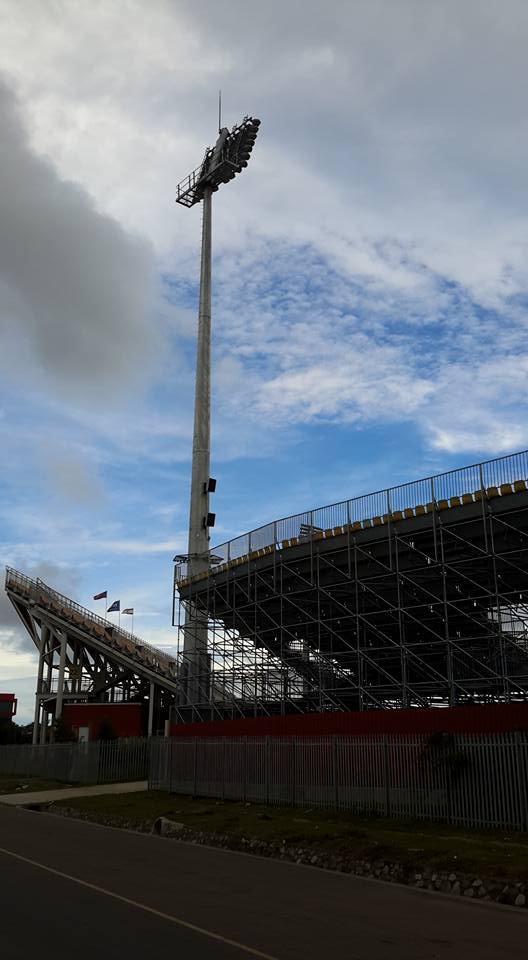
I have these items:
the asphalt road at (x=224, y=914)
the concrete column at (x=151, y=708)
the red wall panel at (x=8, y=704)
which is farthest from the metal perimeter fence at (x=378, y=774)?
the red wall panel at (x=8, y=704)

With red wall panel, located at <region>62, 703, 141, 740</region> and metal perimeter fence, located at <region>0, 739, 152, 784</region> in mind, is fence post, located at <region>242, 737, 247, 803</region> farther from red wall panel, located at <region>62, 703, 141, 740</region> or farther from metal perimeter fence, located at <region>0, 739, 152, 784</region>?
red wall panel, located at <region>62, 703, 141, 740</region>

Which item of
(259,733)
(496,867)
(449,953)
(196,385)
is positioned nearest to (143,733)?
(196,385)

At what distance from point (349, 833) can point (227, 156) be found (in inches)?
2065

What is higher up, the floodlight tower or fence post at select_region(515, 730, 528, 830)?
the floodlight tower

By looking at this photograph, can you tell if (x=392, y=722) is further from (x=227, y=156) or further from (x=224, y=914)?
(x=227, y=156)

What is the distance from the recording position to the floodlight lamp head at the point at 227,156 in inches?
2348

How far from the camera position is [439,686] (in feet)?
115

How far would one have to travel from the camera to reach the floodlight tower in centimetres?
4322

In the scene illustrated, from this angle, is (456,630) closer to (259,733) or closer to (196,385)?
(259,733)

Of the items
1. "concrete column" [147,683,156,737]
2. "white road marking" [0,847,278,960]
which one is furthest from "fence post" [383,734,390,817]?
"concrete column" [147,683,156,737]

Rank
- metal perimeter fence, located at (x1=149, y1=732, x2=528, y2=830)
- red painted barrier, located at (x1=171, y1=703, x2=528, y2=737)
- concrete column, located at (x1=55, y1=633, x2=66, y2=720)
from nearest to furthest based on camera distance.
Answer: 1. metal perimeter fence, located at (x1=149, y1=732, x2=528, y2=830)
2. red painted barrier, located at (x1=171, y1=703, x2=528, y2=737)
3. concrete column, located at (x1=55, y1=633, x2=66, y2=720)

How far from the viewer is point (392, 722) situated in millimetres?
25812

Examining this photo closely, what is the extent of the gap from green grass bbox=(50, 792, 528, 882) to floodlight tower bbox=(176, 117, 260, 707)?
1469 centimetres

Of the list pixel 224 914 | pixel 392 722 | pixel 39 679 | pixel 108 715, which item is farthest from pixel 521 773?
pixel 39 679
